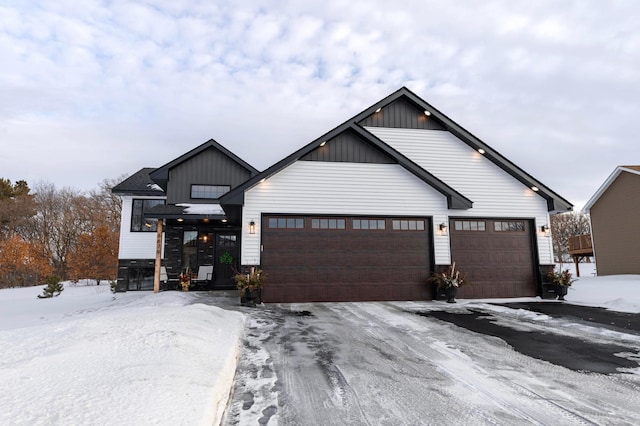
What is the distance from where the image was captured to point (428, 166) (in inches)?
469

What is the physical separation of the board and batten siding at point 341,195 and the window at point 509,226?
2.11m

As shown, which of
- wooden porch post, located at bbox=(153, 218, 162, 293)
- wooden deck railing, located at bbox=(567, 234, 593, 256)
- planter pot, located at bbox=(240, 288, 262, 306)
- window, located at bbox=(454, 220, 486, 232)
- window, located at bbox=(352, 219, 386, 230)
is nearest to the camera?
planter pot, located at bbox=(240, 288, 262, 306)

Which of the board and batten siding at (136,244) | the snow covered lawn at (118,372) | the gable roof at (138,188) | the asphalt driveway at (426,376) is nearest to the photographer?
the snow covered lawn at (118,372)

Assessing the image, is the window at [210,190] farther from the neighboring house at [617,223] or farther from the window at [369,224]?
the neighboring house at [617,223]

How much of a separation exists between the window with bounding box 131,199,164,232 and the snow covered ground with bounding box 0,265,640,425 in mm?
10687

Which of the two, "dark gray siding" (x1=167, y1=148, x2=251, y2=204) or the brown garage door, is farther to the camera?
"dark gray siding" (x1=167, y1=148, x2=251, y2=204)

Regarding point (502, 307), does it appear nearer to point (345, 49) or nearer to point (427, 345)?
point (427, 345)

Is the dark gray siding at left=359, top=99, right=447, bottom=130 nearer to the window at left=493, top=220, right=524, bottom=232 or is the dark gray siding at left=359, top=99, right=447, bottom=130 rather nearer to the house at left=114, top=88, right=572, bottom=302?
the house at left=114, top=88, right=572, bottom=302

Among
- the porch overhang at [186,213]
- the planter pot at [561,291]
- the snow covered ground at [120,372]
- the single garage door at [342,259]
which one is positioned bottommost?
the planter pot at [561,291]

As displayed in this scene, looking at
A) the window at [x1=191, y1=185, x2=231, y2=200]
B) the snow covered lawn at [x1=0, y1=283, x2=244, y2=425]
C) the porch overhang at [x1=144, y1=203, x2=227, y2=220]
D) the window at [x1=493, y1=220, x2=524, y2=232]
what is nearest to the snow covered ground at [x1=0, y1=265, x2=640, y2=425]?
the snow covered lawn at [x1=0, y1=283, x2=244, y2=425]

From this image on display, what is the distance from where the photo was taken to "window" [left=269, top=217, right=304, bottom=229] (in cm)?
1000

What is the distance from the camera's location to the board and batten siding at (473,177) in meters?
11.1

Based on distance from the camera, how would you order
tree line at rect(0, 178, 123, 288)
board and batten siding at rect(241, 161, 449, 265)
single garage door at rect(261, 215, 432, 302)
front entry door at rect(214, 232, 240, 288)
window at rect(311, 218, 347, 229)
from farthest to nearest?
tree line at rect(0, 178, 123, 288), front entry door at rect(214, 232, 240, 288), window at rect(311, 218, 347, 229), board and batten siding at rect(241, 161, 449, 265), single garage door at rect(261, 215, 432, 302)

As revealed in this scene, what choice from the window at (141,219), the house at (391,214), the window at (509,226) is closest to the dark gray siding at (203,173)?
the house at (391,214)
